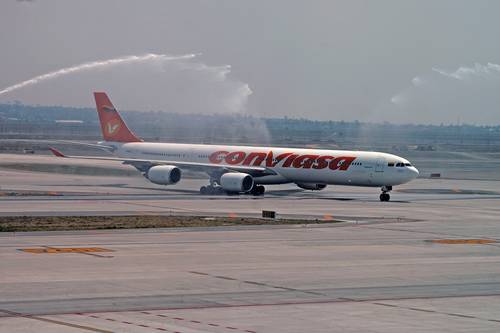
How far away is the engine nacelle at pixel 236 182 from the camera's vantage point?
77.9m

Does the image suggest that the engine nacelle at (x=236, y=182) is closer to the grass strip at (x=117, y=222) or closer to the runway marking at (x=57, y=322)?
the grass strip at (x=117, y=222)

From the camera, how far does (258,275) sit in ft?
106

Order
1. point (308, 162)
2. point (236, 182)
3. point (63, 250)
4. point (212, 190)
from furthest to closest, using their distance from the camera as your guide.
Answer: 1. point (212, 190)
2. point (308, 162)
3. point (236, 182)
4. point (63, 250)

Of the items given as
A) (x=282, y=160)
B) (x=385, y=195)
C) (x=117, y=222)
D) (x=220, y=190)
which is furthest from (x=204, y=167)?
(x=117, y=222)

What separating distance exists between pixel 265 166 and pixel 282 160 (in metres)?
1.78

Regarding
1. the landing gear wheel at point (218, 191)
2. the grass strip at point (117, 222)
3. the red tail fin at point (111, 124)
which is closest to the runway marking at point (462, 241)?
the grass strip at point (117, 222)

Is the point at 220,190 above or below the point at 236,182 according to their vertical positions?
below

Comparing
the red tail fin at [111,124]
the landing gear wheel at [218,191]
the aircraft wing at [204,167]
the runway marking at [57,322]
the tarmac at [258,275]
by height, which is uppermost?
the red tail fin at [111,124]

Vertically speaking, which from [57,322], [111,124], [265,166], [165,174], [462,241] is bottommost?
[57,322]

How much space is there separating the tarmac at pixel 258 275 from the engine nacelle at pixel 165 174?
19.2 meters

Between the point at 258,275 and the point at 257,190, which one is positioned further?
the point at 257,190

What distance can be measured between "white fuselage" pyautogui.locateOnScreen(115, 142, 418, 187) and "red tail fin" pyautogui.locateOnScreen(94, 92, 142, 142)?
481 cm

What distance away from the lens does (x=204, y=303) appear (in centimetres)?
2667

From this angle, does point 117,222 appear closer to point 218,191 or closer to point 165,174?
point 218,191
